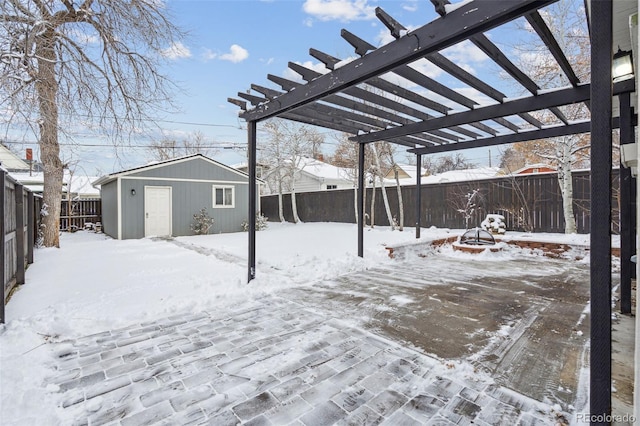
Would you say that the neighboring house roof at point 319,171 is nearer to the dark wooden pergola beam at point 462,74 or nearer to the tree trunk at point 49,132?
the tree trunk at point 49,132

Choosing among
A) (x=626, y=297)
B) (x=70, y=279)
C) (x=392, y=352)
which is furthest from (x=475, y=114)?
(x=70, y=279)

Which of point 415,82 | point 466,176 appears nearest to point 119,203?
point 415,82

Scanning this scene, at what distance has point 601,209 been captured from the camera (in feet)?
5.01

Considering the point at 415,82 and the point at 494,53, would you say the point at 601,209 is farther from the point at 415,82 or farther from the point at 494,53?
the point at 415,82

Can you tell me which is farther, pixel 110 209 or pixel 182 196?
pixel 182 196

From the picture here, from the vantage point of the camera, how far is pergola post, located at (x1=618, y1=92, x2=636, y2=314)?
10.8 ft

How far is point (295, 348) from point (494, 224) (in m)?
7.89

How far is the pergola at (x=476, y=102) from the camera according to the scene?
152 cm

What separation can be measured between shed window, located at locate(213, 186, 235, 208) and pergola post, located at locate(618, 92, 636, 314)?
468 inches

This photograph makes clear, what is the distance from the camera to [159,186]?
37.7 ft

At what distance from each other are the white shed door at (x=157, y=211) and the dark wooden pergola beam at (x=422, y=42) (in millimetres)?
9455

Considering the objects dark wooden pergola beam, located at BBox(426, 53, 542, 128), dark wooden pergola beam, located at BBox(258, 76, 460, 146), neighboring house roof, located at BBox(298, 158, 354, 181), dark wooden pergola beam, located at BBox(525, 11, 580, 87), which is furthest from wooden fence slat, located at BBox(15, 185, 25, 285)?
neighboring house roof, located at BBox(298, 158, 354, 181)

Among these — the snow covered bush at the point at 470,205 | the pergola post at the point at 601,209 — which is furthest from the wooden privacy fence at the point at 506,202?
the pergola post at the point at 601,209

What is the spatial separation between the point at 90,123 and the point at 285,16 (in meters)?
5.93
